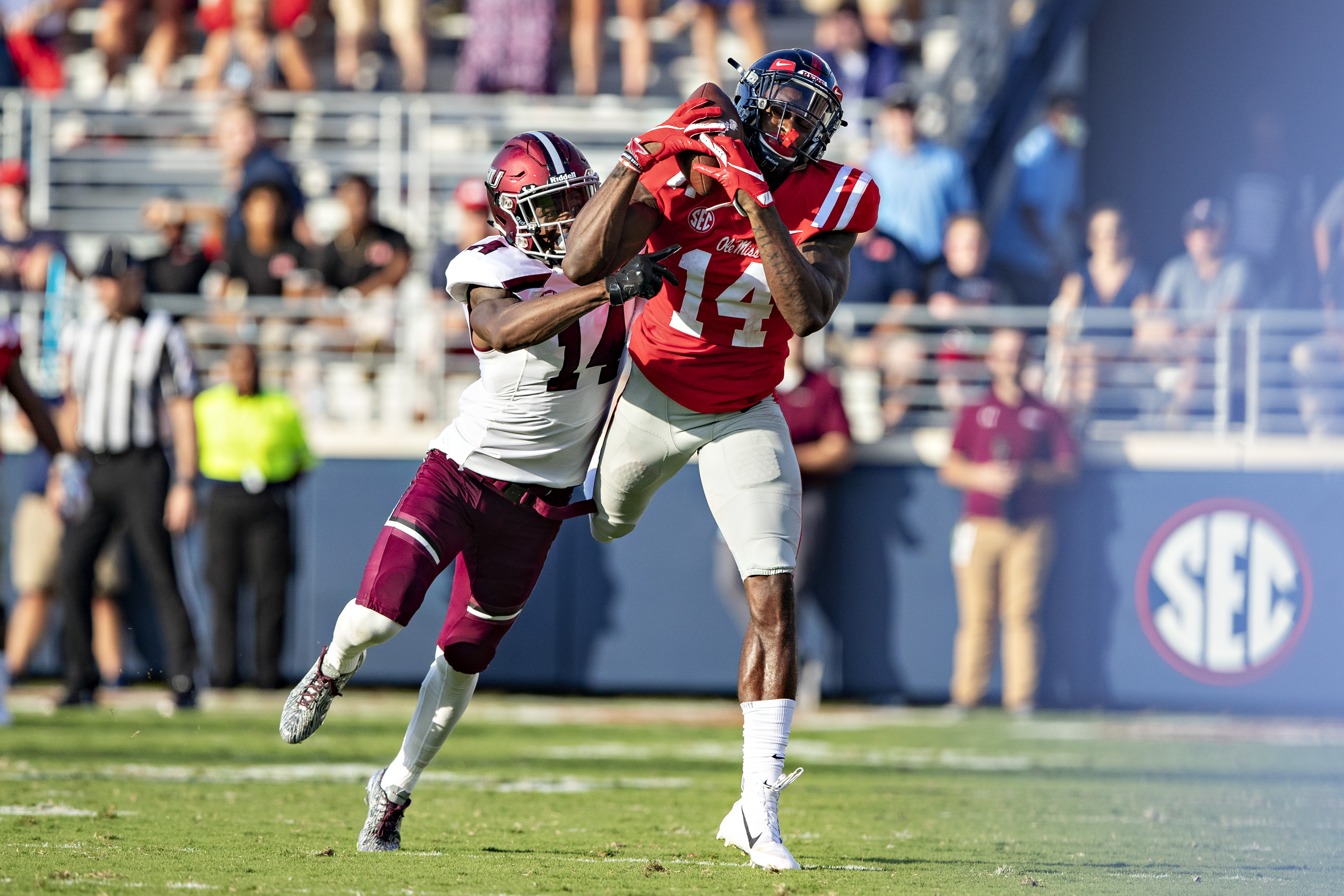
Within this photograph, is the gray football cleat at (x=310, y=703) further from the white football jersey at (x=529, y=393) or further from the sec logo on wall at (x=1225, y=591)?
the sec logo on wall at (x=1225, y=591)

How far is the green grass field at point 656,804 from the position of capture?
410 centimetres

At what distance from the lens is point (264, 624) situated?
366 inches

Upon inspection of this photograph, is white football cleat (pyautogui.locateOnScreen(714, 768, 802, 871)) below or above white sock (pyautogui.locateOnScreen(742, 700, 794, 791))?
below

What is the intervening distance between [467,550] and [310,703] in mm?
571

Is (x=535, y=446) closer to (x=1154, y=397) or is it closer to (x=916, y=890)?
(x=916, y=890)

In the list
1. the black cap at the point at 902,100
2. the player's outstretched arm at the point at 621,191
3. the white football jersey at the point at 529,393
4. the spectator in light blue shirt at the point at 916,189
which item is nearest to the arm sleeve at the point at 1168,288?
the spectator in light blue shirt at the point at 916,189

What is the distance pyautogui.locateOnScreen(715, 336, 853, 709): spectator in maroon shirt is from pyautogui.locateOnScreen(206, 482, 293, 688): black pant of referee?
8.02 feet

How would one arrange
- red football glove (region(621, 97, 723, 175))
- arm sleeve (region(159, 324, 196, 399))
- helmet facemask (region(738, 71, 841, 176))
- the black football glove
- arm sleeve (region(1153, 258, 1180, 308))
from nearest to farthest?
the black football glove < red football glove (region(621, 97, 723, 175)) < helmet facemask (region(738, 71, 841, 176)) < arm sleeve (region(159, 324, 196, 399)) < arm sleeve (region(1153, 258, 1180, 308))

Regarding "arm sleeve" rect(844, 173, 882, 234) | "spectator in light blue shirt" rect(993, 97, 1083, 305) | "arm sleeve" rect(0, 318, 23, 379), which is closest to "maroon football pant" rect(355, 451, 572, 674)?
"arm sleeve" rect(844, 173, 882, 234)

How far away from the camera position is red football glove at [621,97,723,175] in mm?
4059

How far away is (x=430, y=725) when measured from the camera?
177 inches

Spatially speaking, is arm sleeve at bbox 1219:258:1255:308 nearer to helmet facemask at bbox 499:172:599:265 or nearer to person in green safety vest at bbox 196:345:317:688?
person in green safety vest at bbox 196:345:317:688

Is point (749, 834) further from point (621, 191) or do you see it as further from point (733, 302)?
point (621, 191)

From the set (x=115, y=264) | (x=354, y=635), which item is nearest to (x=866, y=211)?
(x=354, y=635)
